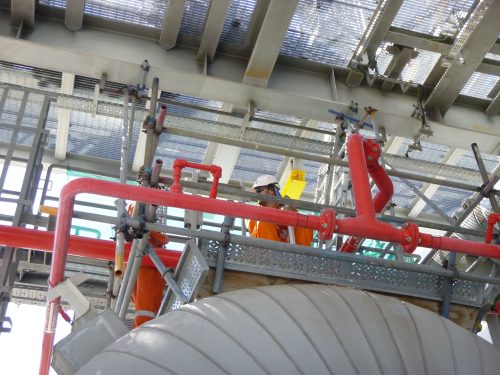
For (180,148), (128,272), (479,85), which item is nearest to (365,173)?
(128,272)

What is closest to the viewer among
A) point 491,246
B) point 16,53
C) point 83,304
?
point 83,304

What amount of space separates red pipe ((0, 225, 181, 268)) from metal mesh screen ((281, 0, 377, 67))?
3024 mm

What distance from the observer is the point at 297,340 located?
324 centimetres

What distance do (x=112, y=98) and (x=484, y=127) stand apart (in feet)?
16.1

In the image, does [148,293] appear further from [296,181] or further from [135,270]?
[296,181]

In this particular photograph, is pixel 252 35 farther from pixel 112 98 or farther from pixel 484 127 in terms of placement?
pixel 484 127

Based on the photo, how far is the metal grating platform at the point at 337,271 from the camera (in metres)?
4.61

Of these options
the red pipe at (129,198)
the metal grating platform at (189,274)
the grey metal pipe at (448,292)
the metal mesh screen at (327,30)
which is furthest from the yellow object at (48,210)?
the grey metal pipe at (448,292)

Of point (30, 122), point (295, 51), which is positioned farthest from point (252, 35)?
point (30, 122)

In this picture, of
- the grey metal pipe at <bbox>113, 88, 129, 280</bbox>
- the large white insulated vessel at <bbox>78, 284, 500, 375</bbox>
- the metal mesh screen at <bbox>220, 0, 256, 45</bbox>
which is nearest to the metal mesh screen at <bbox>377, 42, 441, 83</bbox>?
the metal mesh screen at <bbox>220, 0, 256, 45</bbox>

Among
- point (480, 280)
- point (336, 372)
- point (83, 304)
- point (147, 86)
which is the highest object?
point (147, 86)

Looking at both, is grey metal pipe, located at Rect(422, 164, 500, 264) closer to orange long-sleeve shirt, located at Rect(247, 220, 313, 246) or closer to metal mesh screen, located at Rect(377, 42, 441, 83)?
orange long-sleeve shirt, located at Rect(247, 220, 313, 246)

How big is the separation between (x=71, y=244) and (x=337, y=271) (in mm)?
3094

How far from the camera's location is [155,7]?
298 inches
